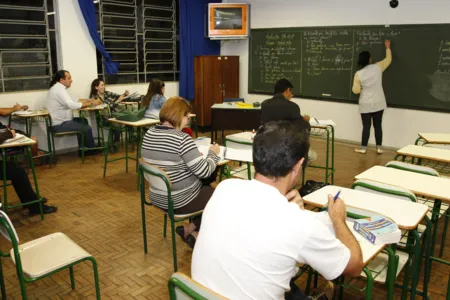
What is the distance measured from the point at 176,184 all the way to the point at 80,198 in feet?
6.55

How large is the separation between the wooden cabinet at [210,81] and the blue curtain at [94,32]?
1.60 m

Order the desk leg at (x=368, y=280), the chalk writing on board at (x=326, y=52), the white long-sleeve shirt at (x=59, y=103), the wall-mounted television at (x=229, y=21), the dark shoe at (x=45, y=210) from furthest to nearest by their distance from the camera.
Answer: the wall-mounted television at (x=229, y=21), the chalk writing on board at (x=326, y=52), the white long-sleeve shirt at (x=59, y=103), the dark shoe at (x=45, y=210), the desk leg at (x=368, y=280)

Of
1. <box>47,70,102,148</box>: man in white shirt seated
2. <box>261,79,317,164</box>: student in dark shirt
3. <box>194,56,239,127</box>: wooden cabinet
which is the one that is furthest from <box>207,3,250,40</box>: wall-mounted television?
<box>261,79,317,164</box>: student in dark shirt

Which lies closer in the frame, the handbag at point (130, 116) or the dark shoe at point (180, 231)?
the dark shoe at point (180, 231)

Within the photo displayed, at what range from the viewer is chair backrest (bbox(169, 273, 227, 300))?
1.24 m

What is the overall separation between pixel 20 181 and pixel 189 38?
15.4ft

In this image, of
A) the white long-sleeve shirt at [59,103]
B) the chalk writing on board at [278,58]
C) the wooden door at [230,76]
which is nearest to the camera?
the white long-sleeve shirt at [59,103]

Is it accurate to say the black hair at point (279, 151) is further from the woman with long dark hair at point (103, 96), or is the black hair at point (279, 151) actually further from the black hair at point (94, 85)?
the black hair at point (94, 85)

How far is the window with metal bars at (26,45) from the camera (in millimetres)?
5566

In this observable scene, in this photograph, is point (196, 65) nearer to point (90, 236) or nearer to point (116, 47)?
point (116, 47)

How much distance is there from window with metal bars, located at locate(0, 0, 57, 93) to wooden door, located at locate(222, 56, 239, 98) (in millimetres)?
3056

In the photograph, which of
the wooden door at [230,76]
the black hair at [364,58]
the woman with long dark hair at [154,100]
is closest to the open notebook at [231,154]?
the woman with long dark hair at [154,100]

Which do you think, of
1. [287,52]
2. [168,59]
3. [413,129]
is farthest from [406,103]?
[168,59]

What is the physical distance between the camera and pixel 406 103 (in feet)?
19.8
